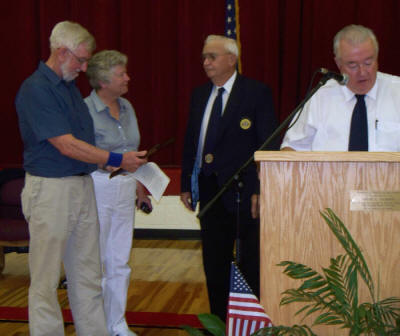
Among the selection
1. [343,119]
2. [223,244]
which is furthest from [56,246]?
[343,119]

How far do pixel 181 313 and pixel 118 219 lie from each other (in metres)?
0.94

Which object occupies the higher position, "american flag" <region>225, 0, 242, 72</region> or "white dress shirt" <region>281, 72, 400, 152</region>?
"american flag" <region>225, 0, 242, 72</region>

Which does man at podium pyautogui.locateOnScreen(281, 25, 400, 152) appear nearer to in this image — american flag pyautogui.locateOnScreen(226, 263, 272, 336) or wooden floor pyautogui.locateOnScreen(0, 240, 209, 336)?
american flag pyautogui.locateOnScreen(226, 263, 272, 336)

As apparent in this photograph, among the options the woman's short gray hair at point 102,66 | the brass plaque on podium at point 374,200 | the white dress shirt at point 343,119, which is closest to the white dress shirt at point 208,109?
the woman's short gray hair at point 102,66

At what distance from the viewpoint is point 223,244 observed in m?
2.88

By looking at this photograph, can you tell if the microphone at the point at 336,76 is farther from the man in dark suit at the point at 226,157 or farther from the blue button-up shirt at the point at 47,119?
the blue button-up shirt at the point at 47,119

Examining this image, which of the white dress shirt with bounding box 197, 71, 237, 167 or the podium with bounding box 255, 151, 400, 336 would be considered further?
the white dress shirt with bounding box 197, 71, 237, 167

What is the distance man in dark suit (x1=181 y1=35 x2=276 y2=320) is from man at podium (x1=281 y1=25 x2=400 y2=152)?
22.9 inches

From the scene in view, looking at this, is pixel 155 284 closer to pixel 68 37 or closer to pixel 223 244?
pixel 223 244

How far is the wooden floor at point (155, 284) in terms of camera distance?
3523 millimetres

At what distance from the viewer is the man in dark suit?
2812mm

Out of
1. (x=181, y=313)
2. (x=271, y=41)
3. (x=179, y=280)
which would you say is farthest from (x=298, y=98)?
(x=181, y=313)

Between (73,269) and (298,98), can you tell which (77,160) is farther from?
(298,98)

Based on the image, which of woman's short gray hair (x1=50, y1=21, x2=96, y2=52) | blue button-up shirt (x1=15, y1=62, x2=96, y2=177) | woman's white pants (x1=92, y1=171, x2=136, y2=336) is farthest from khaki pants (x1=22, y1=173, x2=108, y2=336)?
woman's short gray hair (x1=50, y1=21, x2=96, y2=52)
